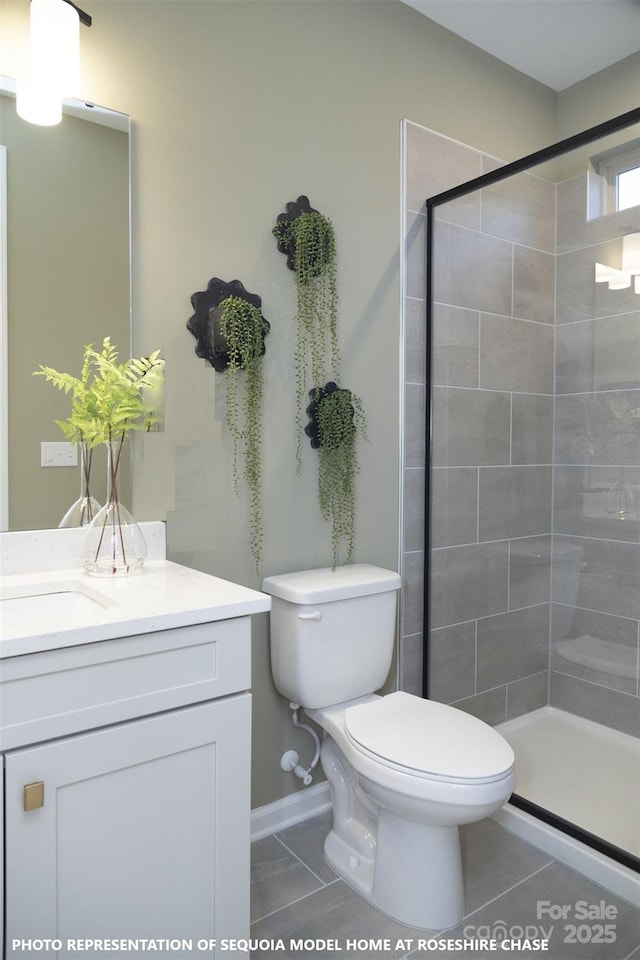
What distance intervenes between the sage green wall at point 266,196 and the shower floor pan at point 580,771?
2.56ft

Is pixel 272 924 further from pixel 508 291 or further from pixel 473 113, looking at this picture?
pixel 473 113

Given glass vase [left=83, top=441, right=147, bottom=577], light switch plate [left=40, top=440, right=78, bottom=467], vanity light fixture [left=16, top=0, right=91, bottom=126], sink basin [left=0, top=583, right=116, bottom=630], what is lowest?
sink basin [left=0, top=583, right=116, bottom=630]

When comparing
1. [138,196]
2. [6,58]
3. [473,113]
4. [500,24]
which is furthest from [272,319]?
[500,24]

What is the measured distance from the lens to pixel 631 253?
186 cm

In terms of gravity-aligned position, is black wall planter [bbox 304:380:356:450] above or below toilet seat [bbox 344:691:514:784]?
above

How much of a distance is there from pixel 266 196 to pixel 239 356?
50 cm

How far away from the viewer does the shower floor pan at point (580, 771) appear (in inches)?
74.8

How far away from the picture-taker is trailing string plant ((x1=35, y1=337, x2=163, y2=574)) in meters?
1.55

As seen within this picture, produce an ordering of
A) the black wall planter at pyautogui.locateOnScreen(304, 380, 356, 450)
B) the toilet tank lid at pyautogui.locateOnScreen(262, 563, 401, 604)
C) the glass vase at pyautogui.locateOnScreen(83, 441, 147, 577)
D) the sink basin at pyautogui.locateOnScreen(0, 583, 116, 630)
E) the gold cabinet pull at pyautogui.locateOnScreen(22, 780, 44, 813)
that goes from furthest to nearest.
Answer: the black wall planter at pyautogui.locateOnScreen(304, 380, 356, 450) < the toilet tank lid at pyautogui.locateOnScreen(262, 563, 401, 604) < the glass vase at pyautogui.locateOnScreen(83, 441, 147, 577) < the sink basin at pyautogui.locateOnScreen(0, 583, 116, 630) < the gold cabinet pull at pyautogui.locateOnScreen(22, 780, 44, 813)

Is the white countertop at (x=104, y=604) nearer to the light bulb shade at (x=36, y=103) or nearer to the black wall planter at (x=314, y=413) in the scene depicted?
the black wall planter at (x=314, y=413)

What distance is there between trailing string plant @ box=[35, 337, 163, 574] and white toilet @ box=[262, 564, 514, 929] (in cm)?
52

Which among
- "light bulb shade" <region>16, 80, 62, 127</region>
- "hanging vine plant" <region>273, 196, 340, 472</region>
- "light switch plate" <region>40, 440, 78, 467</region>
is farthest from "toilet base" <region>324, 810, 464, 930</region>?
"light bulb shade" <region>16, 80, 62, 127</region>

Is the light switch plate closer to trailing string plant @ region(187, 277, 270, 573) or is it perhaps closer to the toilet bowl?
trailing string plant @ region(187, 277, 270, 573)

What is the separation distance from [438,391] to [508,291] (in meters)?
0.41
